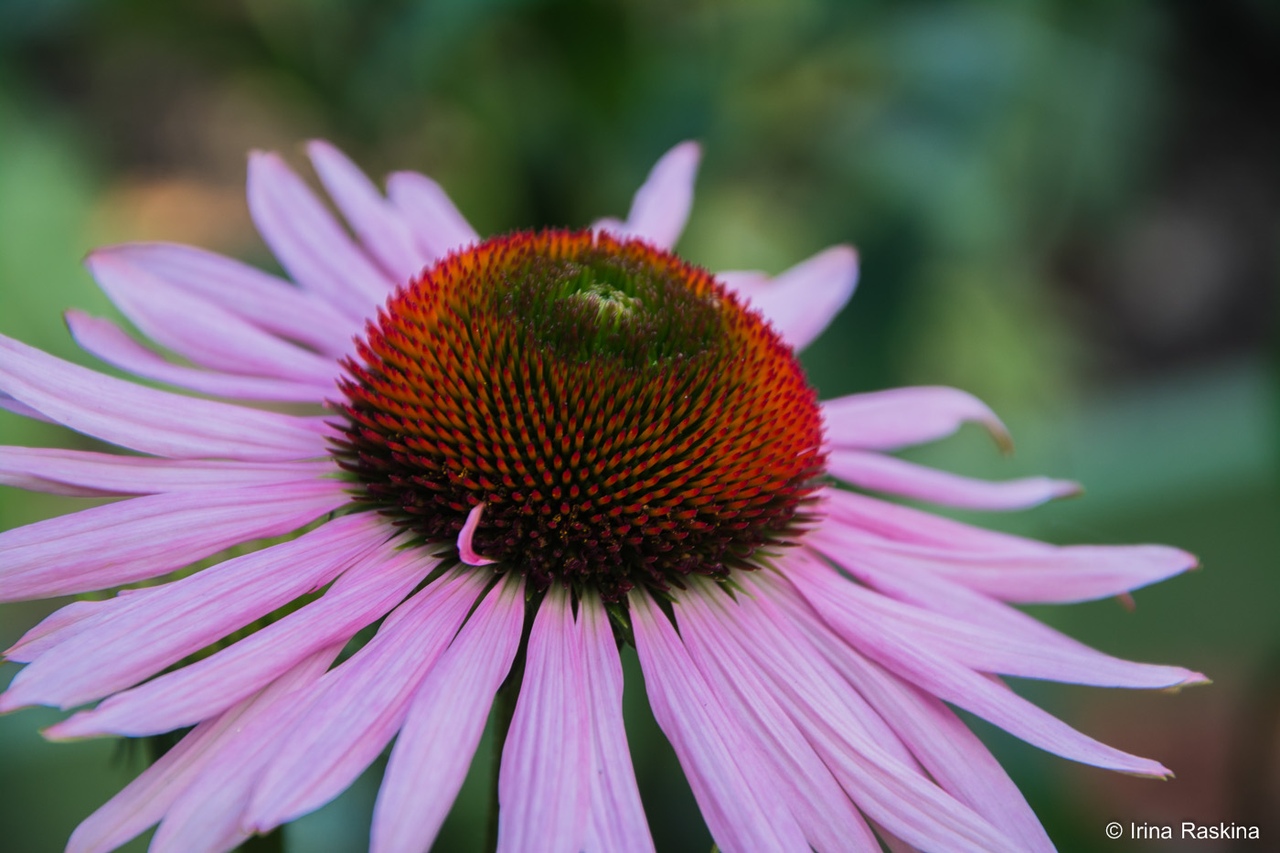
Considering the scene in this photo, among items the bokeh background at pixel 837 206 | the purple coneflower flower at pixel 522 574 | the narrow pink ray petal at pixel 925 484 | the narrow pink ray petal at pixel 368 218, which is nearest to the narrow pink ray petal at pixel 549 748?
the purple coneflower flower at pixel 522 574

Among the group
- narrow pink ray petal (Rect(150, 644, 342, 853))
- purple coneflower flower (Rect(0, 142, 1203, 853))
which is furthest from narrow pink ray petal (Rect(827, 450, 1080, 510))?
narrow pink ray petal (Rect(150, 644, 342, 853))

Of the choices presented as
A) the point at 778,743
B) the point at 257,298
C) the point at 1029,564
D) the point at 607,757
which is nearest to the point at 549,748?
the point at 607,757

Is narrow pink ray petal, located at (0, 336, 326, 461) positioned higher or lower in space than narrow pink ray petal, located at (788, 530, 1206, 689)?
higher

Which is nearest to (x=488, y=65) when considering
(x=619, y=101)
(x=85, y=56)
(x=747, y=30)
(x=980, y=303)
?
(x=619, y=101)

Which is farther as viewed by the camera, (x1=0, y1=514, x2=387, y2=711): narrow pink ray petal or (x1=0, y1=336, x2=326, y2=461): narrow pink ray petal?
(x1=0, y1=336, x2=326, y2=461): narrow pink ray petal

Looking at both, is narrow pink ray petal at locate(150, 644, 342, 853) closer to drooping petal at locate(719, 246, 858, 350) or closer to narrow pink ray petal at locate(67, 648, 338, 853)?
narrow pink ray petal at locate(67, 648, 338, 853)

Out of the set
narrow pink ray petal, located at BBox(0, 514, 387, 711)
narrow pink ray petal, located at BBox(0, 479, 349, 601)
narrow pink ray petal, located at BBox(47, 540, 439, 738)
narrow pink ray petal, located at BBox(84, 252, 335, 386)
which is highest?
narrow pink ray petal, located at BBox(84, 252, 335, 386)

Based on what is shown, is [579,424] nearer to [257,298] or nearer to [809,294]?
[257,298]
